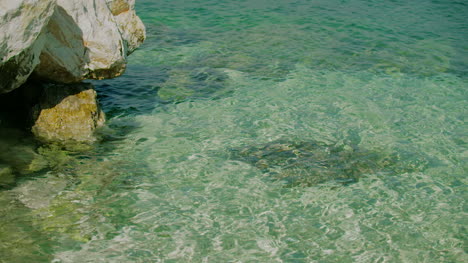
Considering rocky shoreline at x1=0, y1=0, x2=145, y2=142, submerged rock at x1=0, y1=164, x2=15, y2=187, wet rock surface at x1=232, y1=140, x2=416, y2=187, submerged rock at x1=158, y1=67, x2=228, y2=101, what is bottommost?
wet rock surface at x1=232, y1=140, x2=416, y2=187

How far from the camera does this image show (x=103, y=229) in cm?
569

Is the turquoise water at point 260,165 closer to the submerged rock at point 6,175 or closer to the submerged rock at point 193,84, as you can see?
the submerged rock at point 193,84

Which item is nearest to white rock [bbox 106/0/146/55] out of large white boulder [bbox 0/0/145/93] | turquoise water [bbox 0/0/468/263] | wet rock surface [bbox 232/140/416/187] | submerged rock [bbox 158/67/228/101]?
large white boulder [bbox 0/0/145/93]

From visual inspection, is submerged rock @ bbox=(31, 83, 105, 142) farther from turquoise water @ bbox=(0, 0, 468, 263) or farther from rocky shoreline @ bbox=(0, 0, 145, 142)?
turquoise water @ bbox=(0, 0, 468, 263)

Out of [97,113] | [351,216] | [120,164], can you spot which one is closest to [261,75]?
[97,113]

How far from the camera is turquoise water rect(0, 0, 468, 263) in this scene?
5586mm

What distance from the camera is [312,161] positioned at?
7.59 m

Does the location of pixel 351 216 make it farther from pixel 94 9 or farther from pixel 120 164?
pixel 94 9

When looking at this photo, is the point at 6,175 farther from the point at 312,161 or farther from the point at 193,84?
the point at 193,84

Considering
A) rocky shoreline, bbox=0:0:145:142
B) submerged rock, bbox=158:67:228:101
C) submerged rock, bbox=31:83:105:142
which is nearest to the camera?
rocky shoreline, bbox=0:0:145:142

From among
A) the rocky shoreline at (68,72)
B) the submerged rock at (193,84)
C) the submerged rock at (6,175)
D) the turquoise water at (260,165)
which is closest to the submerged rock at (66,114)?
the rocky shoreline at (68,72)

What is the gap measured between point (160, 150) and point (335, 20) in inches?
433

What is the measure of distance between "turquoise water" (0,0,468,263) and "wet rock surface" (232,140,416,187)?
3 centimetres

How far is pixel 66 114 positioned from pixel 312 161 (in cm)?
387
